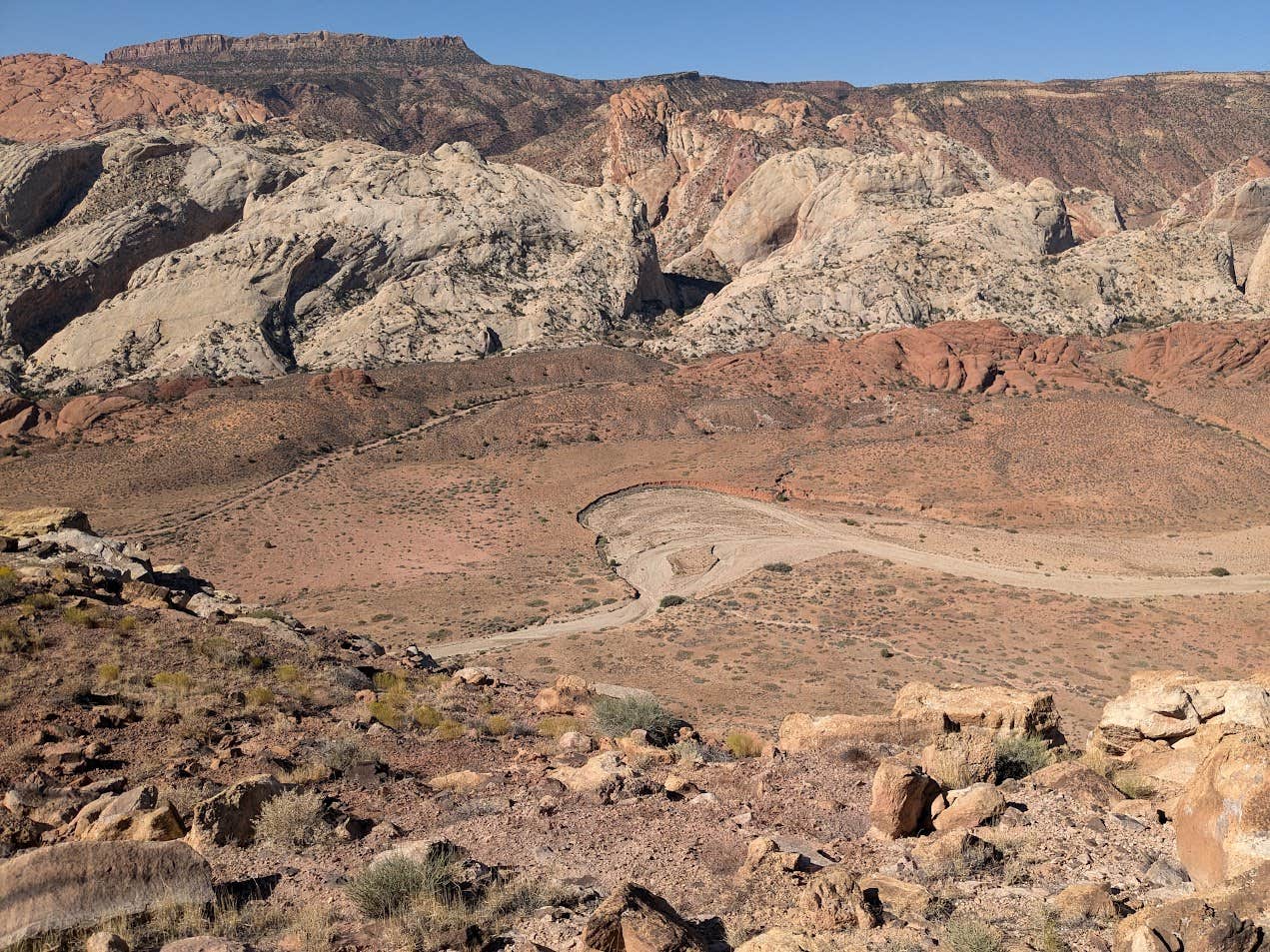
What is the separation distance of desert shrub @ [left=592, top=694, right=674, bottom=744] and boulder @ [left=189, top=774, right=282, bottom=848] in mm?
7129

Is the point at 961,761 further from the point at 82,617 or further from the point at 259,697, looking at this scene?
the point at 82,617

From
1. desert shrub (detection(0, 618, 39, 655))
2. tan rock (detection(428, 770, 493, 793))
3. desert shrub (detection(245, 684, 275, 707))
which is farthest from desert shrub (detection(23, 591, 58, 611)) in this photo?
tan rock (detection(428, 770, 493, 793))

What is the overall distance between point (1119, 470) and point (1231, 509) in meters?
5.83

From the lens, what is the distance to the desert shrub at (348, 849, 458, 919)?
8312 millimetres

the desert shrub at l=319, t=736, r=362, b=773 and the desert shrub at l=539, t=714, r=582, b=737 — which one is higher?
the desert shrub at l=319, t=736, r=362, b=773

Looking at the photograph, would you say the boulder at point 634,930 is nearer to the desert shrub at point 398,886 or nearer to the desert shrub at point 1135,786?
the desert shrub at point 398,886

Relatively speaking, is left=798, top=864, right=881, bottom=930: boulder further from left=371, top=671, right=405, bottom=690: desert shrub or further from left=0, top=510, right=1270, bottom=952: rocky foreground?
left=371, top=671, right=405, bottom=690: desert shrub

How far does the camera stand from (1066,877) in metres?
8.99

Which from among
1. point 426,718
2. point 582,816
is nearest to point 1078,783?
point 582,816

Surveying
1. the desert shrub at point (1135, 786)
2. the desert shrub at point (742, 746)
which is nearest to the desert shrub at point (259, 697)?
the desert shrub at point (742, 746)

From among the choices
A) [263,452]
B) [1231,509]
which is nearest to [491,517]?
[263,452]

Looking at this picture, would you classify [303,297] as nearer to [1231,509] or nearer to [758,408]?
[758,408]

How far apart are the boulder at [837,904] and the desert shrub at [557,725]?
8.75m

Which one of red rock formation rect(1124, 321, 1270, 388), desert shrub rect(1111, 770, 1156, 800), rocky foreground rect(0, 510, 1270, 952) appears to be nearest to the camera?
rocky foreground rect(0, 510, 1270, 952)
